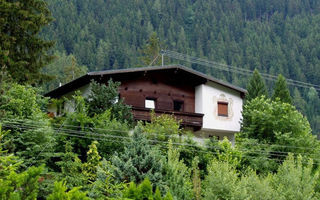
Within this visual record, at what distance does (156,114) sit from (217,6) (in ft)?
509

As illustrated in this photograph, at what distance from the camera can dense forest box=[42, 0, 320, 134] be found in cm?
11625

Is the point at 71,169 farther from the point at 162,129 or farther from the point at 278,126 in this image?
the point at 278,126

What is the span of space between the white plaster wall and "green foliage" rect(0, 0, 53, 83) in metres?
9.79

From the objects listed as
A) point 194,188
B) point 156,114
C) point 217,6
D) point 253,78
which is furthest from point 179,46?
point 194,188

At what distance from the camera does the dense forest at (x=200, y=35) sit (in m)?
116

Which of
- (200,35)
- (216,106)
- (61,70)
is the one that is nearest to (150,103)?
(216,106)

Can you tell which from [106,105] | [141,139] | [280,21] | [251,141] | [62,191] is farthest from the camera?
[280,21]

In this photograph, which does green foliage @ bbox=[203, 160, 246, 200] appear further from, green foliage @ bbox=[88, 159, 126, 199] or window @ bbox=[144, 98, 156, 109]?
window @ bbox=[144, 98, 156, 109]

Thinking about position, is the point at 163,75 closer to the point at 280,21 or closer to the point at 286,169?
the point at 286,169

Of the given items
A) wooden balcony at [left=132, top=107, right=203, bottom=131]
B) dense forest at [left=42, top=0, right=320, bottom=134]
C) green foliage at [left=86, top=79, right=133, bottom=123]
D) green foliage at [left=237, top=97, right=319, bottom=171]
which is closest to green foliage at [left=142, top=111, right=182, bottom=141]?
green foliage at [left=86, top=79, right=133, bottom=123]

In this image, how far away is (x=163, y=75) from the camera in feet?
110

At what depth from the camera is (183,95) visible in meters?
34.1

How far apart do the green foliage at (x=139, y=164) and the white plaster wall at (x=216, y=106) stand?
528 inches

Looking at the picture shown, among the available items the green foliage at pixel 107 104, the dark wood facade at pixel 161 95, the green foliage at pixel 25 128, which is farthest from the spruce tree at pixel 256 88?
the green foliage at pixel 25 128
